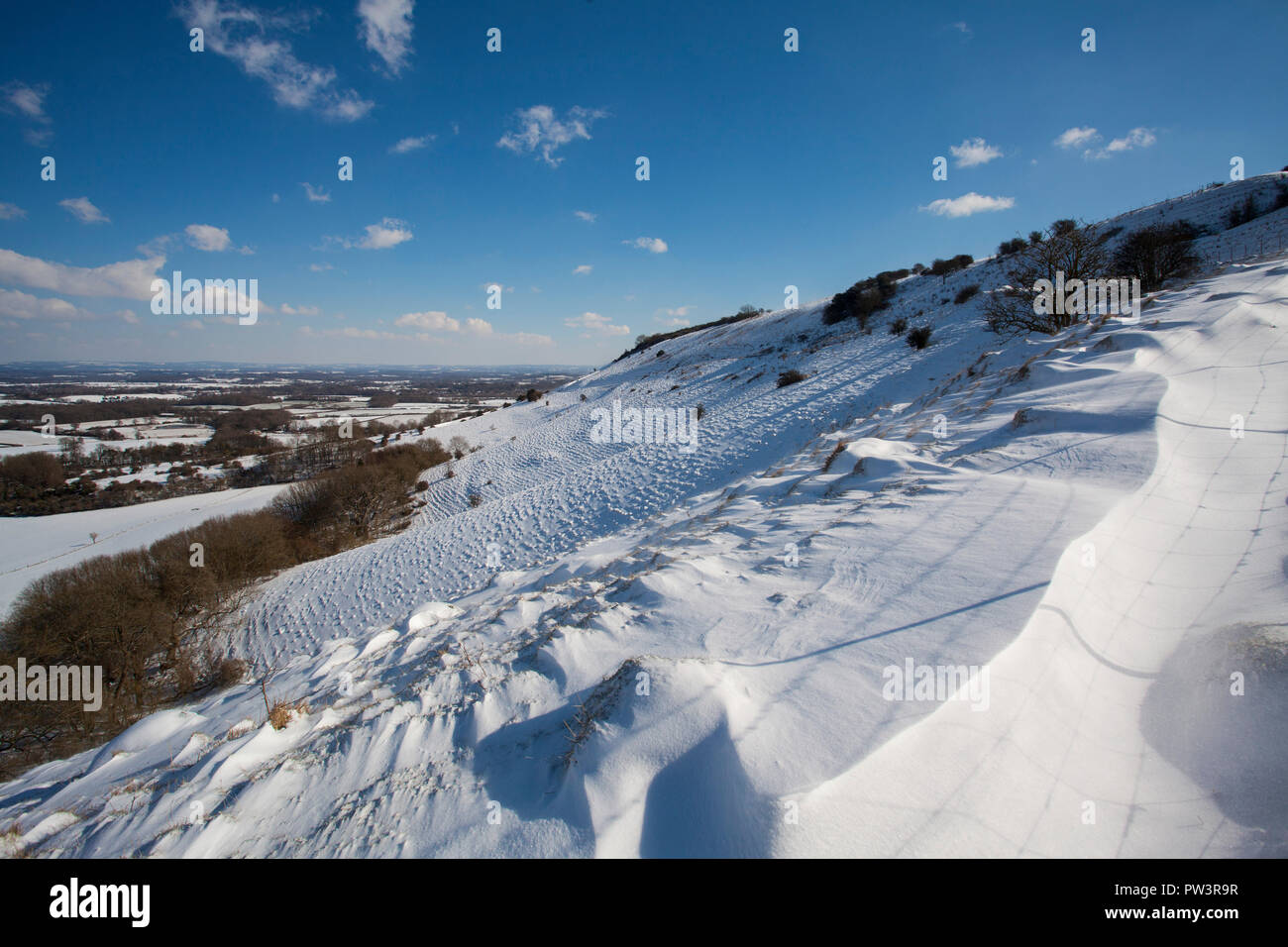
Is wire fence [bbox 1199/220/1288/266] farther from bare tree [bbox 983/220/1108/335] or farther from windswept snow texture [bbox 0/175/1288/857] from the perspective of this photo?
windswept snow texture [bbox 0/175/1288/857]

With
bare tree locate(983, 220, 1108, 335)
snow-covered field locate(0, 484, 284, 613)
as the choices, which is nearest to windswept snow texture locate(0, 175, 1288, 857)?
bare tree locate(983, 220, 1108, 335)

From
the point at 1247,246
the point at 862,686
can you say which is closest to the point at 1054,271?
the point at 1247,246

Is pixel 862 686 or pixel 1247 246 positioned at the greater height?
pixel 1247 246

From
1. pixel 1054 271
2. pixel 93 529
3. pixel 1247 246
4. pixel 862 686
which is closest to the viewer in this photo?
pixel 862 686

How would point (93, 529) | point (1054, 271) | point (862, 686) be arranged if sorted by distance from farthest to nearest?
1. point (93, 529)
2. point (1054, 271)
3. point (862, 686)

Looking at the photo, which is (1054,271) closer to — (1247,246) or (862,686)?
(1247,246)

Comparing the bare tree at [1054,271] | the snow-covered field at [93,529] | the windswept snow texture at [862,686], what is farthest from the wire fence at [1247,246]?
the snow-covered field at [93,529]

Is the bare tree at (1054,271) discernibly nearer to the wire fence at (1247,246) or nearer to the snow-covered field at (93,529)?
the wire fence at (1247,246)
